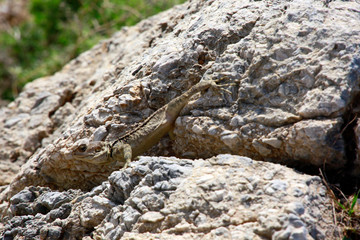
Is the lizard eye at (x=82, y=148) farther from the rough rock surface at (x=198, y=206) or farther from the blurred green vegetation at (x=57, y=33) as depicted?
the blurred green vegetation at (x=57, y=33)

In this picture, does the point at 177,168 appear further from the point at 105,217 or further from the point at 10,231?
the point at 10,231

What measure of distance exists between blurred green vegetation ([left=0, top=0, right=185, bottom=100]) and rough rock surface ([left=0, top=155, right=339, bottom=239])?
23.5 feet

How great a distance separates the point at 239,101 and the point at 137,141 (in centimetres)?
169

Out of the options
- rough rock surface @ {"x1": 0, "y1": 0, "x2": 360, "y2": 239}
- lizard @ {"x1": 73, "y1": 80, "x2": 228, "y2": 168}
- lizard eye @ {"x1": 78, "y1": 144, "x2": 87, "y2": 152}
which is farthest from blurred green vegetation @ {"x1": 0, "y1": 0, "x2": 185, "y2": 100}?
lizard @ {"x1": 73, "y1": 80, "x2": 228, "y2": 168}

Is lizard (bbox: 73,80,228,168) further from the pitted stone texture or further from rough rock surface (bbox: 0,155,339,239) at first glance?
the pitted stone texture

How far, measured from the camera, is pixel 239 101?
4.84m

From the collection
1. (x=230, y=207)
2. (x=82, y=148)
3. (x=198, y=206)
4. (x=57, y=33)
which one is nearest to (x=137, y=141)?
(x=82, y=148)

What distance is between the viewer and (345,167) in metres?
4.21

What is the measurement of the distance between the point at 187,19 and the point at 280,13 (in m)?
1.99

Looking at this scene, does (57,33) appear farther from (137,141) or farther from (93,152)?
(137,141)

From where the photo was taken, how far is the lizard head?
561cm

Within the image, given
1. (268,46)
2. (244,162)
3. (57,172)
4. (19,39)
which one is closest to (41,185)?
(57,172)

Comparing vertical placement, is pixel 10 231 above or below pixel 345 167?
above

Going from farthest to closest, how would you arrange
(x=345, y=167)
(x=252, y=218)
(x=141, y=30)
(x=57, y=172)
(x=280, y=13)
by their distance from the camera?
(x=141, y=30) → (x=57, y=172) → (x=280, y=13) → (x=345, y=167) → (x=252, y=218)
